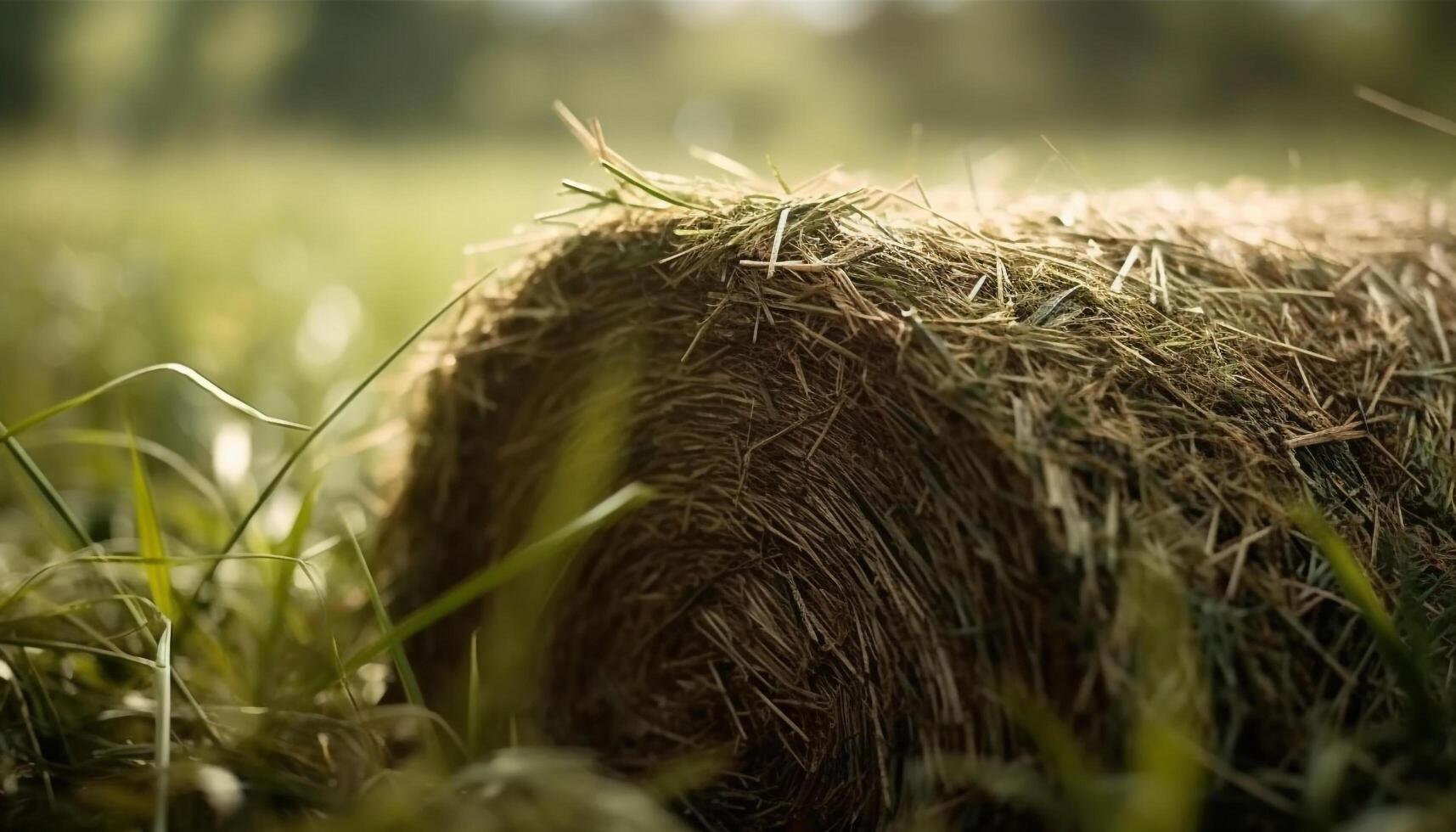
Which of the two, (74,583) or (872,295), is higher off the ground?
(872,295)

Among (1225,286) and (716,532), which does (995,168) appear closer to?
(1225,286)

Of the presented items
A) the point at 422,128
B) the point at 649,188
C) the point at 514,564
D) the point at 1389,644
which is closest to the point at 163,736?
the point at 514,564

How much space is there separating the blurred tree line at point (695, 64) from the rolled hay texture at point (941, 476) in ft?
41.9

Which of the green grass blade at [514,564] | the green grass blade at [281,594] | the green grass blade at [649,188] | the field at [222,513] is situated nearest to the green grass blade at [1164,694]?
the field at [222,513]

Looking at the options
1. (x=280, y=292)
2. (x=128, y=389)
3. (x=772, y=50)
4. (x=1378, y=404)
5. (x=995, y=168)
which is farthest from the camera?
(x=772, y=50)

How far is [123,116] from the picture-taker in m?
11.9

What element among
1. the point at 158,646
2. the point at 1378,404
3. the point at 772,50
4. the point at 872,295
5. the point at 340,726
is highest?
the point at 772,50

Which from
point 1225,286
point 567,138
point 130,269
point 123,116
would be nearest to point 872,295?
point 1225,286

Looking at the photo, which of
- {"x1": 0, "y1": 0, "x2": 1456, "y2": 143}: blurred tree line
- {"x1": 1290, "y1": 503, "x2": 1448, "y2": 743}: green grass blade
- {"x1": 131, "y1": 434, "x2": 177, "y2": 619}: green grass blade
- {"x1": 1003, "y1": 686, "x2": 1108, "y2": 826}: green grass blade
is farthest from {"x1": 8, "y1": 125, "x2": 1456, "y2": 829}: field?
{"x1": 0, "y1": 0, "x2": 1456, "y2": 143}: blurred tree line

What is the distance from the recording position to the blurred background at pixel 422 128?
3951 millimetres

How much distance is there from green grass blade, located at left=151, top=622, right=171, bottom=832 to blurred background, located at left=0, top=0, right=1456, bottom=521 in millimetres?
1056

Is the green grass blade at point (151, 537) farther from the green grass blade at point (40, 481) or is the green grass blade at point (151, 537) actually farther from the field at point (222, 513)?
the green grass blade at point (40, 481)

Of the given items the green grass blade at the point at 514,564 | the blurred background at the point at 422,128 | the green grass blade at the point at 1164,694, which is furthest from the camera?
the blurred background at the point at 422,128

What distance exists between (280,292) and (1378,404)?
→ 455cm
